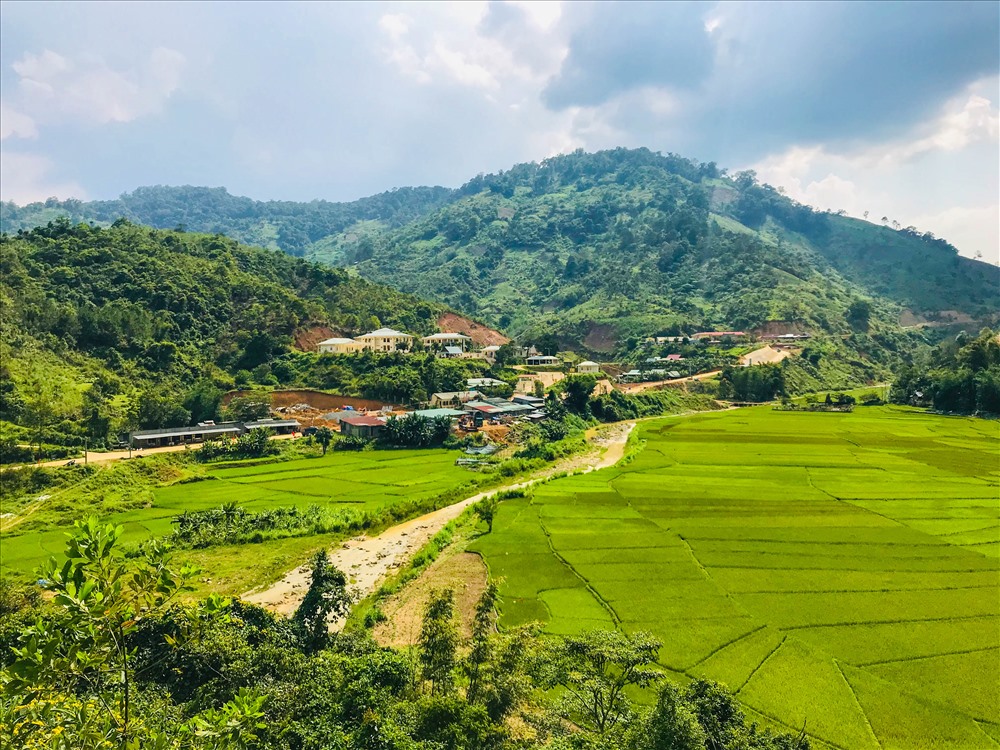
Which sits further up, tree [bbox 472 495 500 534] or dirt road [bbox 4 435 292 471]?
dirt road [bbox 4 435 292 471]

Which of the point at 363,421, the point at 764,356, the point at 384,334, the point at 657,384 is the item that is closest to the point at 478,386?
the point at 363,421

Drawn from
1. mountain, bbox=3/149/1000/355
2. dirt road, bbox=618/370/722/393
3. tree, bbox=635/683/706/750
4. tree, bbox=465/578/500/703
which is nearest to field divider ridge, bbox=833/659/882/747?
tree, bbox=635/683/706/750

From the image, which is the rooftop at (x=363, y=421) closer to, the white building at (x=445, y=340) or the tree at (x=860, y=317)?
the white building at (x=445, y=340)

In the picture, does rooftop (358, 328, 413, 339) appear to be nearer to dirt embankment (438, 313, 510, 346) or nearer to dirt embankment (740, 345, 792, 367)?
dirt embankment (438, 313, 510, 346)

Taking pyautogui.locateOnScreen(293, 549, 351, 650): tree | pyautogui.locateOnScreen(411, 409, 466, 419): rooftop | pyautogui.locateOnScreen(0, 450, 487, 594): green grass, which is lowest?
pyautogui.locateOnScreen(0, 450, 487, 594): green grass

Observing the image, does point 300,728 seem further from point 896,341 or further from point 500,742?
point 896,341

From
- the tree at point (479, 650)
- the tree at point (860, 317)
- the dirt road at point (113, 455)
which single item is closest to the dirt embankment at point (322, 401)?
the dirt road at point (113, 455)
